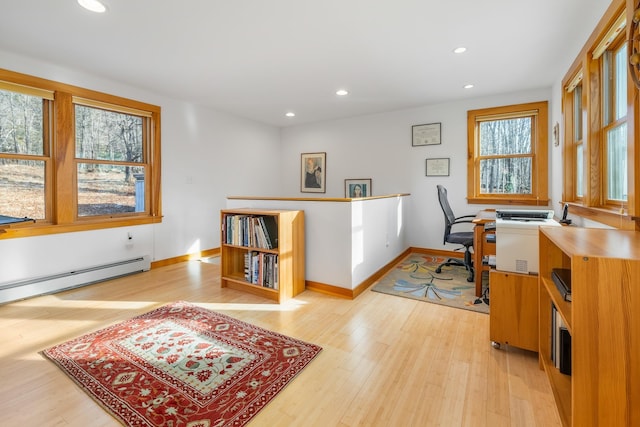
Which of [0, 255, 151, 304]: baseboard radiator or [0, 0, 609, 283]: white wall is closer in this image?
[0, 255, 151, 304]: baseboard radiator

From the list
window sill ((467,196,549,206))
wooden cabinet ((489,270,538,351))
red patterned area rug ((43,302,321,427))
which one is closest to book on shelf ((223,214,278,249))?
red patterned area rug ((43,302,321,427))

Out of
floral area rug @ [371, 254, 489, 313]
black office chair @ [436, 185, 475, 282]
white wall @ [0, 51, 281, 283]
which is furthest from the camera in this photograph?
black office chair @ [436, 185, 475, 282]

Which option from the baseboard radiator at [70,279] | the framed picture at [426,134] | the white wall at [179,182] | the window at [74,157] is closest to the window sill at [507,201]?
the framed picture at [426,134]

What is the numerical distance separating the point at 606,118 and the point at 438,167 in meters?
2.33

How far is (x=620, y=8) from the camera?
183 cm

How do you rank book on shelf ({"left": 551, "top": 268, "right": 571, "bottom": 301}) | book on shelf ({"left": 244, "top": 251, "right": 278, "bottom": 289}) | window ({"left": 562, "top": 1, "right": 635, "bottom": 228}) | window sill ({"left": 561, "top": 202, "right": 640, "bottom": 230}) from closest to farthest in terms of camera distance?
book on shelf ({"left": 551, "top": 268, "right": 571, "bottom": 301}) → window sill ({"left": 561, "top": 202, "right": 640, "bottom": 230}) → window ({"left": 562, "top": 1, "right": 635, "bottom": 228}) → book on shelf ({"left": 244, "top": 251, "right": 278, "bottom": 289})

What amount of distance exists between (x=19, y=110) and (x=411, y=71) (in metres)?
4.12

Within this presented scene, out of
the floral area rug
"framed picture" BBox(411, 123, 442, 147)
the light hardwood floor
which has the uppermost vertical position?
"framed picture" BBox(411, 123, 442, 147)

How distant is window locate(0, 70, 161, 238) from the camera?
2971 mm

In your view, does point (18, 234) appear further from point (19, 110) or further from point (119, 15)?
point (119, 15)

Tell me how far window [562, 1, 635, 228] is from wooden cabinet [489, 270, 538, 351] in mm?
665

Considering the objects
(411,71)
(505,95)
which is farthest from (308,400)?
(505,95)

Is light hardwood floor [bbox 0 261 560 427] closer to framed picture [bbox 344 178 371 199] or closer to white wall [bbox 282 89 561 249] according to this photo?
white wall [bbox 282 89 561 249]

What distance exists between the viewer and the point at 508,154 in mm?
4211
